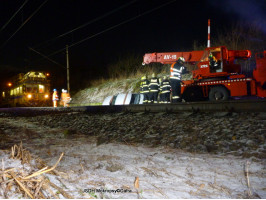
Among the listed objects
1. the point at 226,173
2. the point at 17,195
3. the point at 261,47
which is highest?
the point at 261,47

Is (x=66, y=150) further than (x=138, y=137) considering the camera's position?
No

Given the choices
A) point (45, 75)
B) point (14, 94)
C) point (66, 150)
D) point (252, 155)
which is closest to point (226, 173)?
point (252, 155)

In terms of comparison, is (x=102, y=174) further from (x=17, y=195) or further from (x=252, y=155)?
(x=252, y=155)

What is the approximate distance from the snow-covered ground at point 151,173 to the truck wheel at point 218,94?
247 inches

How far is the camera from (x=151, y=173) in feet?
9.33

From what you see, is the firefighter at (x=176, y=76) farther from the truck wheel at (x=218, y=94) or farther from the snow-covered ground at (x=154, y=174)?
the snow-covered ground at (x=154, y=174)

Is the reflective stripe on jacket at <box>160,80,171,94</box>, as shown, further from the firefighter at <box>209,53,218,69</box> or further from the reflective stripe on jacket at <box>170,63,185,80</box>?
the firefighter at <box>209,53,218,69</box>

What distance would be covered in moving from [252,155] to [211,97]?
21.8ft

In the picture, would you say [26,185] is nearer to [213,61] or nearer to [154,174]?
[154,174]

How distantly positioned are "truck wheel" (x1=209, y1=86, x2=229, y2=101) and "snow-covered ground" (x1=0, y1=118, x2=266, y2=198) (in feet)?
20.6

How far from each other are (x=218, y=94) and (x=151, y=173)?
7.77 metres

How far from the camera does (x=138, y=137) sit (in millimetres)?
5215

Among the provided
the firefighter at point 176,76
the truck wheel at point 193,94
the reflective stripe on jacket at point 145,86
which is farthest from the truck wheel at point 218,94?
the reflective stripe on jacket at point 145,86

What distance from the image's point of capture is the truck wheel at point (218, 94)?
9399 millimetres
